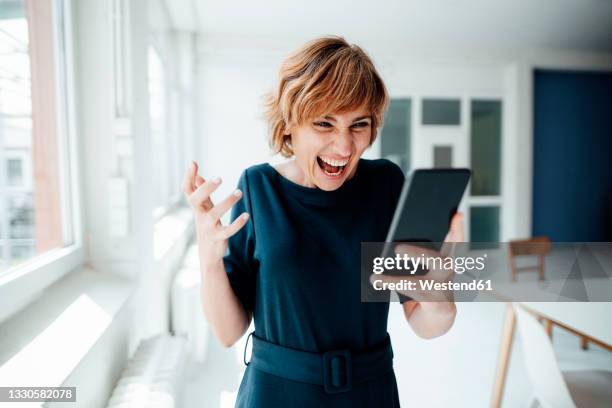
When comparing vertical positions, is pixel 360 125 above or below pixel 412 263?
above

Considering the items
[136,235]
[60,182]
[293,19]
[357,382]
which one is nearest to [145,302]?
[136,235]

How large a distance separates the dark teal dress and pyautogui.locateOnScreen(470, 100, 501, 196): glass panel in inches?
179

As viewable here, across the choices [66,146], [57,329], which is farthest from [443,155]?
[57,329]

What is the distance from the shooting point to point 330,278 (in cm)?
65

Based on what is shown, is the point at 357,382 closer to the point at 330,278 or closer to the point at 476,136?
the point at 330,278

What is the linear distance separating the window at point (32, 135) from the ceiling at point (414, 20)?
2.32 m

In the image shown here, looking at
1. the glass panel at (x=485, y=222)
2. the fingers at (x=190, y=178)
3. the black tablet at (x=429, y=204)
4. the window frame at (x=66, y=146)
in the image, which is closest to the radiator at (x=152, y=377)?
the window frame at (x=66, y=146)

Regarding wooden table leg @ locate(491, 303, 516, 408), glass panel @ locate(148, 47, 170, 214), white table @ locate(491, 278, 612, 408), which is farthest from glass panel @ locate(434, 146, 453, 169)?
wooden table leg @ locate(491, 303, 516, 408)

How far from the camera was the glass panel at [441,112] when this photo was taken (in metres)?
4.68

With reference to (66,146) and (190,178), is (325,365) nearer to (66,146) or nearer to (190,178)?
(190,178)

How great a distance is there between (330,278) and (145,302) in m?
1.11

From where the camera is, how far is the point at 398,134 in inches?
184

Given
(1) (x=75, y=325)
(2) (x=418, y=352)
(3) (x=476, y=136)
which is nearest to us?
(1) (x=75, y=325)

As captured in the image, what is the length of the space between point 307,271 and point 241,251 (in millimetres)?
122
